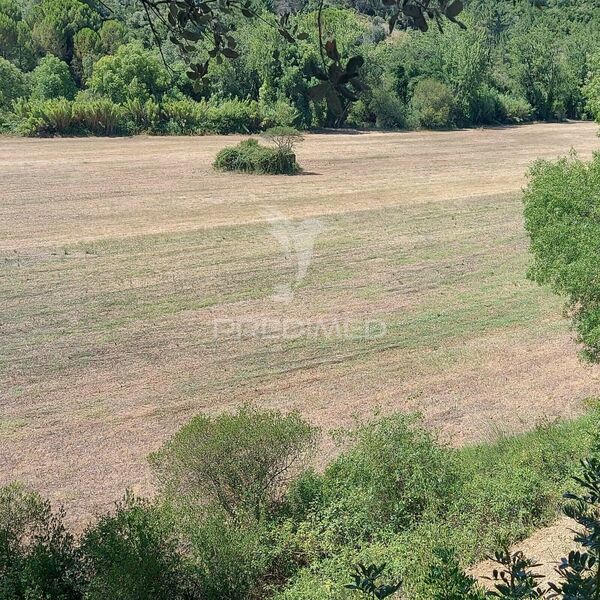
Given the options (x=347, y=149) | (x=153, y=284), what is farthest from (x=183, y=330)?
(x=347, y=149)

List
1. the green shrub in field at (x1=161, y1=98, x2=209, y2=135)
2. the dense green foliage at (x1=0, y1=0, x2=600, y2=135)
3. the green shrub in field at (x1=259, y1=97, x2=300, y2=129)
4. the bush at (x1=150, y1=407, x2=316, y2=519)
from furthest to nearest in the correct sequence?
the dense green foliage at (x1=0, y1=0, x2=600, y2=135) → the green shrub in field at (x1=161, y1=98, x2=209, y2=135) → the green shrub in field at (x1=259, y1=97, x2=300, y2=129) → the bush at (x1=150, y1=407, x2=316, y2=519)

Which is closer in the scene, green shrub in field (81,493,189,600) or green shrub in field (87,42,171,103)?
green shrub in field (81,493,189,600)

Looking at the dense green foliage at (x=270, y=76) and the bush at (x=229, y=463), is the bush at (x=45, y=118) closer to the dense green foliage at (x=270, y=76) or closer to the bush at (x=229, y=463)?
the dense green foliage at (x=270, y=76)

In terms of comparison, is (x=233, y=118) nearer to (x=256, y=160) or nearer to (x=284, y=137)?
(x=284, y=137)

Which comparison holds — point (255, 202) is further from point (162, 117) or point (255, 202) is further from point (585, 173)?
point (162, 117)

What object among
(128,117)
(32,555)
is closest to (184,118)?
(128,117)

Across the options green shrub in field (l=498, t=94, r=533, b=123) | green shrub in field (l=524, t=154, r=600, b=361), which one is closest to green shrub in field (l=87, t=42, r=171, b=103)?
green shrub in field (l=498, t=94, r=533, b=123)

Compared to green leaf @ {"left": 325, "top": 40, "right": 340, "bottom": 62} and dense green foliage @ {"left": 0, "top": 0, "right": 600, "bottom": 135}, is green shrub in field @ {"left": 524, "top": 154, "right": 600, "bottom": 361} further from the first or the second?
dense green foliage @ {"left": 0, "top": 0, "right": 600, "bottom": 135}
